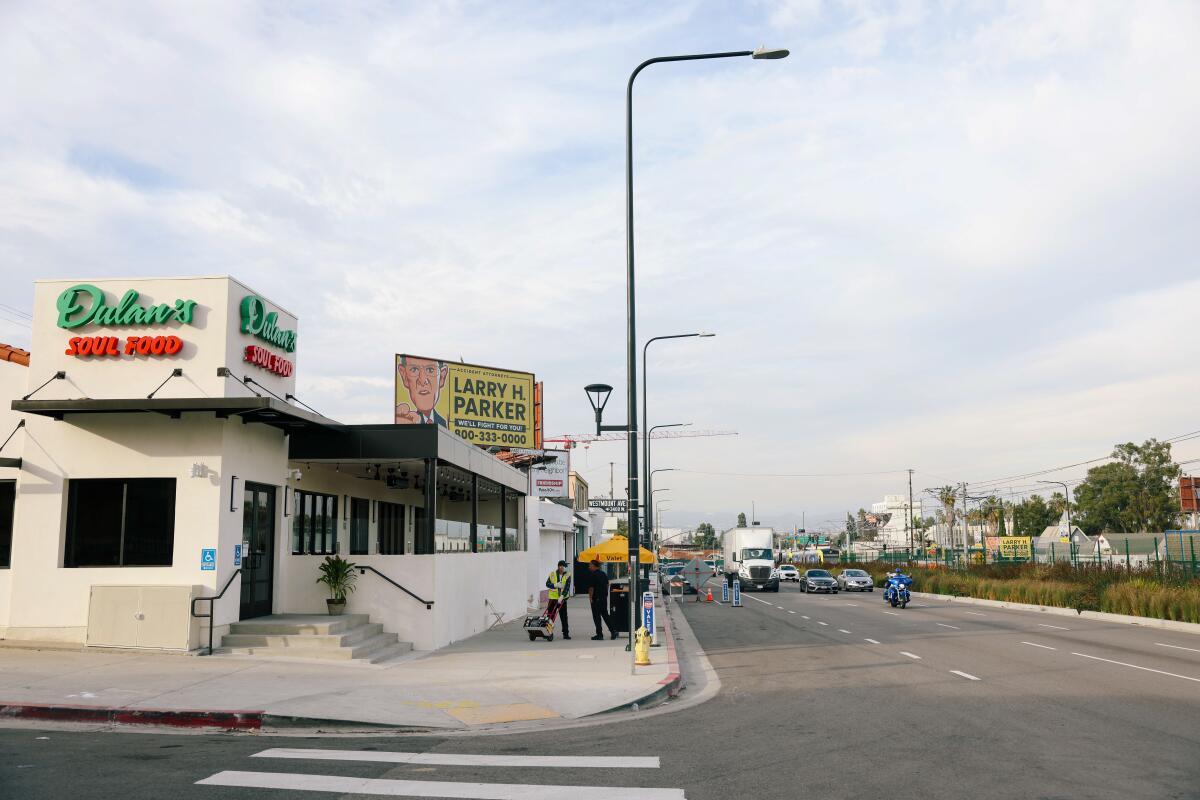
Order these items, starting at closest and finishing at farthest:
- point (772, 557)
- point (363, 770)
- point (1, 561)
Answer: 1. point (363, 770)
2. point (1, 561)
3. point (772, 557)

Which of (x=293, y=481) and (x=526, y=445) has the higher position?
(x=526, y=445)

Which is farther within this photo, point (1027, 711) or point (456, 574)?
point (456, 574)

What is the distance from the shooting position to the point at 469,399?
40.6 meters

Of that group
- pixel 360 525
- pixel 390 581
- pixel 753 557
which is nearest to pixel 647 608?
pixel 390 581

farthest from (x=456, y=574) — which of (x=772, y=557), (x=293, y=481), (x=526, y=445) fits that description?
(x=772, y=557)

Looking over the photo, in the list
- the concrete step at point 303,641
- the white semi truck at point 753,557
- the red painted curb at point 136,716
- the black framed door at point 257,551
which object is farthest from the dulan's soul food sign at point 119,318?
the white semi truck at point 753,557

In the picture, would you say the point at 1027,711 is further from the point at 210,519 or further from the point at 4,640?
the point at 4,640

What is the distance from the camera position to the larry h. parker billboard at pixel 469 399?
130 ft

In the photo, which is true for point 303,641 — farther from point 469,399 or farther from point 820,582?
point 820,582

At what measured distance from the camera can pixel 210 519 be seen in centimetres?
1587

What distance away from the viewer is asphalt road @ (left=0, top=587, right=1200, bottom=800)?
302 inches

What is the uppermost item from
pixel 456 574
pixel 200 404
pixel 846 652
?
pixel 200 404

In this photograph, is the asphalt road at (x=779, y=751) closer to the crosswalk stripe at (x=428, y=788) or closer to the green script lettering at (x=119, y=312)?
the crosswalk stripe at (x=428, y=788)

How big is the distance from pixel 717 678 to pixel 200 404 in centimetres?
994
